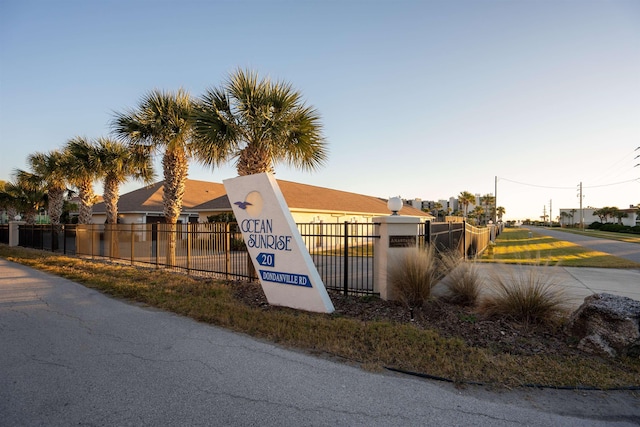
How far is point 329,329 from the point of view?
550 cm

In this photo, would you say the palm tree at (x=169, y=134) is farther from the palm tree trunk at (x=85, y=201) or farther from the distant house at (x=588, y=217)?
the distant house at (x=588, y=217)

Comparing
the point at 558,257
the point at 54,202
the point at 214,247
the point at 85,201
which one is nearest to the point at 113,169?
the point at 85,201

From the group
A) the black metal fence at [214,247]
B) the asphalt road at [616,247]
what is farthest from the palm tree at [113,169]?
the asphalt road at [616,247]

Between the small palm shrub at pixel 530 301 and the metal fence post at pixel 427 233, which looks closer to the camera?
the small palm shrub at pixel 530 301

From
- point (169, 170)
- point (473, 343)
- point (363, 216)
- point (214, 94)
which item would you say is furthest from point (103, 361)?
point (363, 216)

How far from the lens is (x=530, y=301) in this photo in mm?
5621

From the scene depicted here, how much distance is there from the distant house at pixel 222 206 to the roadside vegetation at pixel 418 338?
15.0 m

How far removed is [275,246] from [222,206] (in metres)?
18.0

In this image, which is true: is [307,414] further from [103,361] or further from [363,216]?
[363,216]

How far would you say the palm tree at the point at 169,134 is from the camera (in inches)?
476

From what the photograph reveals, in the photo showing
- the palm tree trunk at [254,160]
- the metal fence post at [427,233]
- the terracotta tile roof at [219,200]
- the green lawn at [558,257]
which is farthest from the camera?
the terracotta tile roof at [219,200]

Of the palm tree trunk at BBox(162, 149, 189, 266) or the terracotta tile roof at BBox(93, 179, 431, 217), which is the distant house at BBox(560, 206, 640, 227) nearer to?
the terracotta tile roof at BBox(93, 179, 431, 217)

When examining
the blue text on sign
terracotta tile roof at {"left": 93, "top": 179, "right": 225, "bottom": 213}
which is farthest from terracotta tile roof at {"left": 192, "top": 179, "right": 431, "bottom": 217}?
the blue text on sign

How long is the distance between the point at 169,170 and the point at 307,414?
11.9 m
